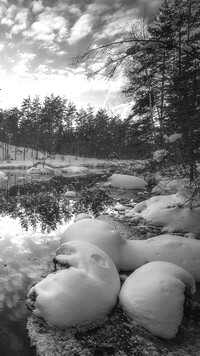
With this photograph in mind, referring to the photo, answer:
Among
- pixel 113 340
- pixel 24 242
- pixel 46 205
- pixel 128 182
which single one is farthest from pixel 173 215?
pixel 128 182

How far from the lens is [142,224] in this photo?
403 inches

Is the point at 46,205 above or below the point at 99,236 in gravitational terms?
below

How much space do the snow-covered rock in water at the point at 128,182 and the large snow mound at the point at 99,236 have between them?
13.5 metres

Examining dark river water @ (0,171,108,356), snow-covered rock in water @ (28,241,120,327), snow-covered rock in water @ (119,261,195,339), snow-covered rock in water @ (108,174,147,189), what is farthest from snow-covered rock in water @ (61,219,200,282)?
snow-covered rock in water @ (108,174,147,189)

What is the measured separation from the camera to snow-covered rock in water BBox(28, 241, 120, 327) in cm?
433

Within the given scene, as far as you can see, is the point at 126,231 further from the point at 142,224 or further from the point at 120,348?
the point at 120,348

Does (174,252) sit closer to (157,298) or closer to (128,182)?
(157,298)

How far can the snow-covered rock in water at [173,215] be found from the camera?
29.8 ft

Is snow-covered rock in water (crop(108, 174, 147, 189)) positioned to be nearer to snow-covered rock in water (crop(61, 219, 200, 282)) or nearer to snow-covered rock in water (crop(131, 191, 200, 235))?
snow-covered rock in water (crop(131, 191, 200, 235))

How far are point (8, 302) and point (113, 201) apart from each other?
10.6 m

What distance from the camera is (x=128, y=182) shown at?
21.1 metres

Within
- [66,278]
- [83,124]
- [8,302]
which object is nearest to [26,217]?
[8,302]

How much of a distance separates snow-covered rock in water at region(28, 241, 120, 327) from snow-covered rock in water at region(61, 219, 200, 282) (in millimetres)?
1169

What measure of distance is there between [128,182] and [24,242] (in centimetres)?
1364
